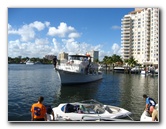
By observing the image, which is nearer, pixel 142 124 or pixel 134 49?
pixel 142 124

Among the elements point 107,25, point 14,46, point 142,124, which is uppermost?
point 107,25

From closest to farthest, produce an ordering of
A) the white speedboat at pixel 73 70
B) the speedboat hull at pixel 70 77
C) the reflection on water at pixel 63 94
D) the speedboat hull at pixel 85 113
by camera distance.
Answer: the speedboat hull at pixel 85 113 → the reflection on water at pixel 63 94 → the white speedboat at pixel 73 70 → the speedboat hull at pixel 70 77

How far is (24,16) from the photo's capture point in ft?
25.8

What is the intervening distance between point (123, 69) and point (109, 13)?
42.8 meters

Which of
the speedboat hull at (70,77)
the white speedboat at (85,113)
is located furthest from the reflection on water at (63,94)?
the white speedboat at (85,113)

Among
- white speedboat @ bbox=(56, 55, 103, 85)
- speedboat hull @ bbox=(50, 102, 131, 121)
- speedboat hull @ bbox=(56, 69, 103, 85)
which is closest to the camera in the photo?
speedboat hull @ bbox=(50, 102, 131, 121)

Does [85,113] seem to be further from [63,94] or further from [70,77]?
[70,77]

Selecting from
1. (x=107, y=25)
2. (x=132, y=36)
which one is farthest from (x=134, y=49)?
(x=107, y=25)

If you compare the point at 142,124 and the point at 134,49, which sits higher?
the point at 134,49

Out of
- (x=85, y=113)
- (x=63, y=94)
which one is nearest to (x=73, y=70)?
(x=63, y=94)

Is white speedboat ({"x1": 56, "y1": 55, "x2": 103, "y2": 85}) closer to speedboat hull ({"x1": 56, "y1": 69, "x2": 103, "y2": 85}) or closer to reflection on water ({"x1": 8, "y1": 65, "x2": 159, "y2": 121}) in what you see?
speedboat hull ({"x1": 56, "y1": 69, "x2": 103, "y2": 85})

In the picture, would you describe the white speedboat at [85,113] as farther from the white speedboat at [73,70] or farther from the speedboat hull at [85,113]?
the white speedboat at [73,70]

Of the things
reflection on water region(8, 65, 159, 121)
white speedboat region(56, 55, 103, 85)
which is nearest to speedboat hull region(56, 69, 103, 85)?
white speedboat region(56, 55, 103, 85)
